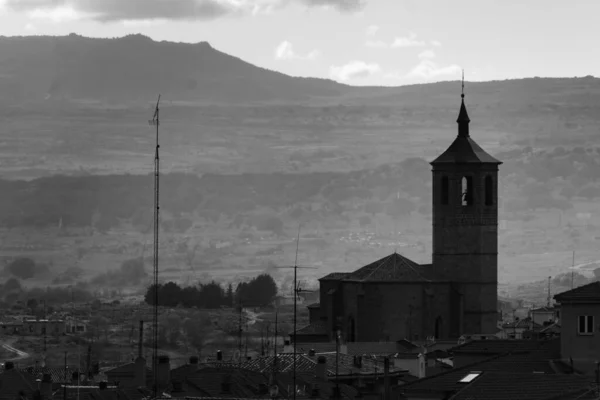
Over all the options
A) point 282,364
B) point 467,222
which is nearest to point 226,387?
point 282,364

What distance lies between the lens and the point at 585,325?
49531mm

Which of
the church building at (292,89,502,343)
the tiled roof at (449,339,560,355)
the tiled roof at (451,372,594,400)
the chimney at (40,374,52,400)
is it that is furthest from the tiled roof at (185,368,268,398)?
the church building at (292,89,502,343)

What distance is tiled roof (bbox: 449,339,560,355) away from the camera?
53125 mm

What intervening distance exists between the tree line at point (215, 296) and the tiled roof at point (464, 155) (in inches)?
2655

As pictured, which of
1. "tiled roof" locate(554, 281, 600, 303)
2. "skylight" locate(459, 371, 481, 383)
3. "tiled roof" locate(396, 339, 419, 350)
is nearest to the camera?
"skylight" locate(459, 371, 481, 383)

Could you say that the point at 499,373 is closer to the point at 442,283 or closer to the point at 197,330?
the point at 442,283

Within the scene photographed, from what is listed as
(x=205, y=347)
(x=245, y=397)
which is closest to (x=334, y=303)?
(x=205, y=347)

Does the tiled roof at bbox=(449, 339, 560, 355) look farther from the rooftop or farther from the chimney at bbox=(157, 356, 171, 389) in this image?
the chimney at bbox=(157, 356, 171, 389)

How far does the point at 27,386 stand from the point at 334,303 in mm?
49159

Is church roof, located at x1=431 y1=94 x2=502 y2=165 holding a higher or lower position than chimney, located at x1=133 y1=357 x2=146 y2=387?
higher

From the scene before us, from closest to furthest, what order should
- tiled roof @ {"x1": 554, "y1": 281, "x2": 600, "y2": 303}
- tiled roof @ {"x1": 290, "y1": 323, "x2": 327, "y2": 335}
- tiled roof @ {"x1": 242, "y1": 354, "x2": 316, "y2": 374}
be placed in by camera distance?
tiled roof @ {"x1": 554, "y1": 281, "x2": 600, "y2": 303}
tiled roof @ {"x1": 242, "y1": 354, "x2": 316, "y2": 374}
tiled roof @ {"x1": 290, "y1": 323, "x2": 327, "y2": 335}

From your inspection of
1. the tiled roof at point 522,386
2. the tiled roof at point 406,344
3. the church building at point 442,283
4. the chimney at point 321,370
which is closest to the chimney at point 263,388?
the chimney at point 321,370

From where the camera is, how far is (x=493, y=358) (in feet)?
171

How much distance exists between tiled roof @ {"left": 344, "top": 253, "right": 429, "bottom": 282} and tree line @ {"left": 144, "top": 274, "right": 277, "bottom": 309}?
68231 millimetres
